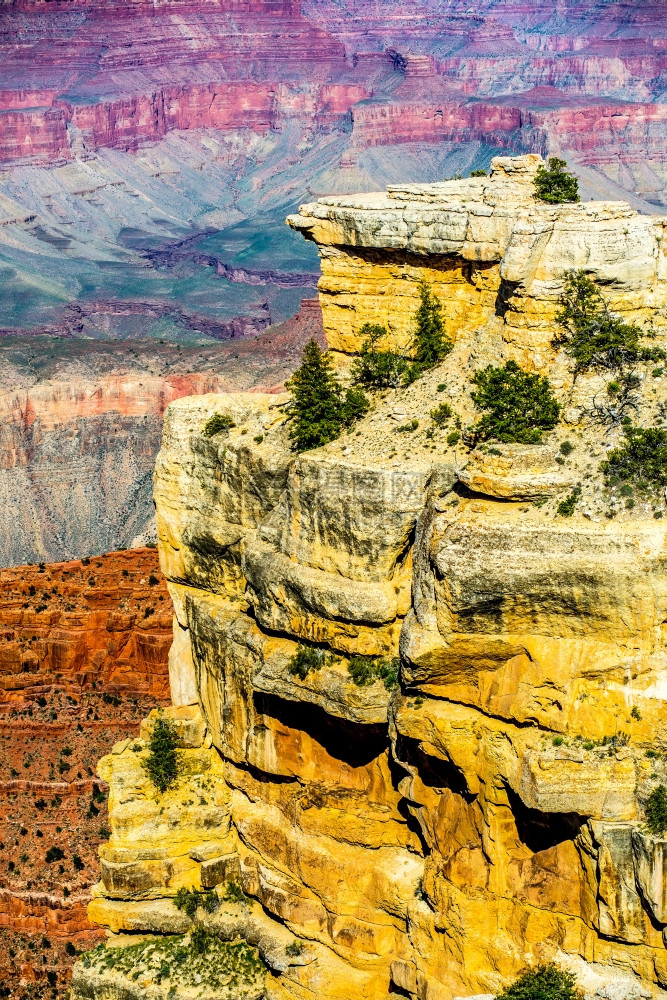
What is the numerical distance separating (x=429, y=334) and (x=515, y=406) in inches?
260

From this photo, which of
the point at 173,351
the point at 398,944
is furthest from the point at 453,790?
the point at 173,351

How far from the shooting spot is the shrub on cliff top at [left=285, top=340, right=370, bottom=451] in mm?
48844

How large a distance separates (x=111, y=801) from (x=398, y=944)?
11700 millimetres

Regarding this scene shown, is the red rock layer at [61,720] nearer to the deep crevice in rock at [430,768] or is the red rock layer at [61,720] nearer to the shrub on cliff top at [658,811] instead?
the deep crevice in rock at [430,768]

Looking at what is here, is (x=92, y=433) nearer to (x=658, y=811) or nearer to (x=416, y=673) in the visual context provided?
(x=416, y=673)

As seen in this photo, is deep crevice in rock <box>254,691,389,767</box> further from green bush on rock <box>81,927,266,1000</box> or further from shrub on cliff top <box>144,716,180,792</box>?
green bush on rock <box>81,927,266,1000</box>

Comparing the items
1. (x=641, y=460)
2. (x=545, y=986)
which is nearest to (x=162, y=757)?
(x=545, y=986)

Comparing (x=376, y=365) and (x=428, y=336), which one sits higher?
(x=428, y=336)

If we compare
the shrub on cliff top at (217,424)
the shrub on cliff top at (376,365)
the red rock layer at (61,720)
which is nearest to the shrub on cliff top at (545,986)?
the shrub on cliff top at (376,365)

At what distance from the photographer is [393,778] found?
48906 mm

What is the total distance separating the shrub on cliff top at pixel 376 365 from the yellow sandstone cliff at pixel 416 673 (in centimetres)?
89

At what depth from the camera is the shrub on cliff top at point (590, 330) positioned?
44562mm

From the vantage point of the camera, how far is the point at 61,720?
227 ft

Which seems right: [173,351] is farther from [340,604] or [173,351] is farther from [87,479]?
[340,604]
